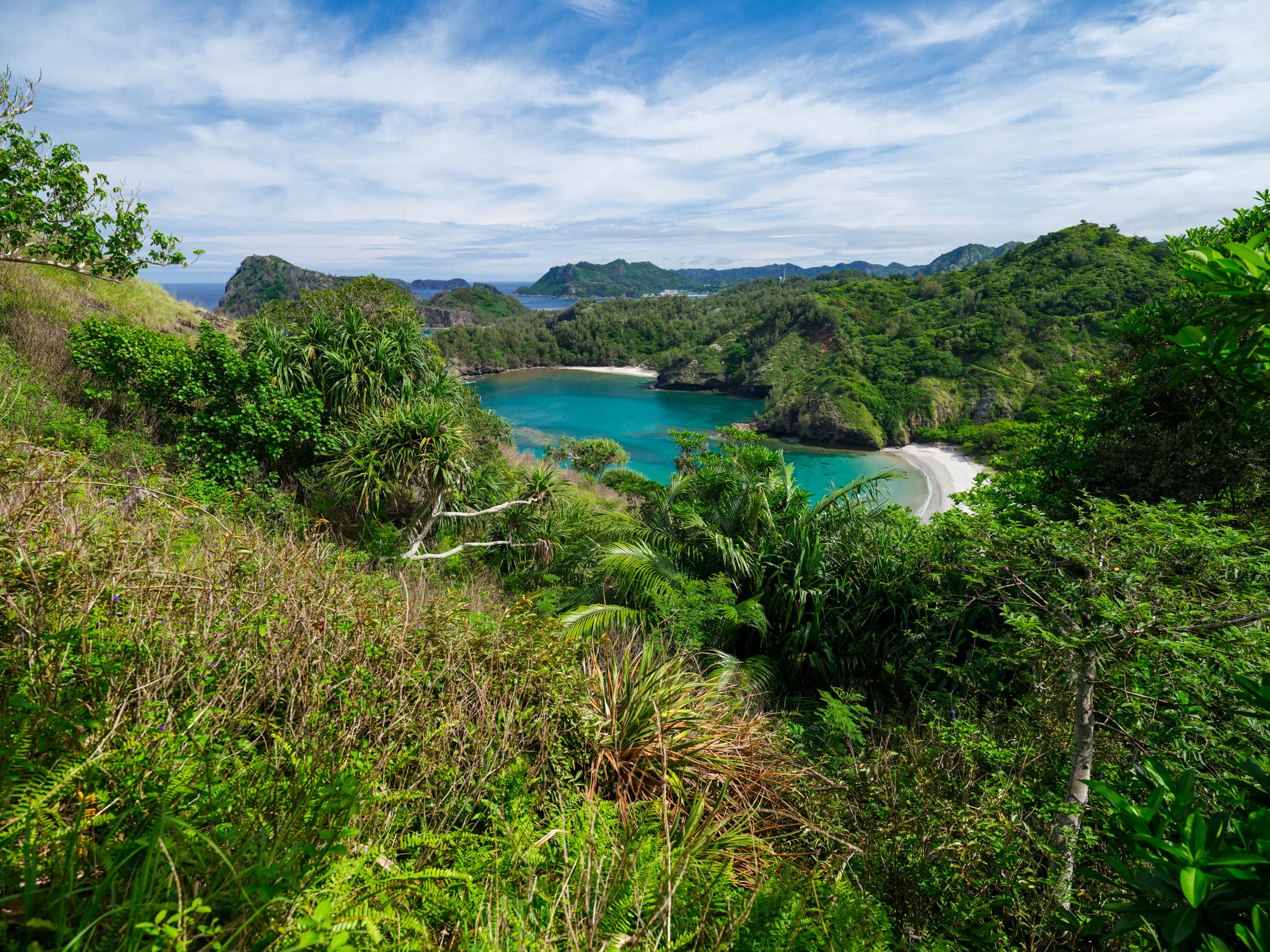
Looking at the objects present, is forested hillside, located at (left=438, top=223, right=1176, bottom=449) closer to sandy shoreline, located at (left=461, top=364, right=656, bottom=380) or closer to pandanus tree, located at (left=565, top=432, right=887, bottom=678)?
sandy shoreline, located at (left=461, top=364, right=656, bottom=380)

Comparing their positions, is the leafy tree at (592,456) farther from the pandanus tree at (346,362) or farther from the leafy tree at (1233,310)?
the leafy tree at (1233,310)

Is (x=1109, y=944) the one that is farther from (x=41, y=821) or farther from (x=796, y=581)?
(x=796, y=581)

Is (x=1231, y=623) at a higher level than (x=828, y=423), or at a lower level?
higher

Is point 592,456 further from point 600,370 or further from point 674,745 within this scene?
point 600,370

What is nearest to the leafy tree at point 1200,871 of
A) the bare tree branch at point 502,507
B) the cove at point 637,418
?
the bare tree branch at point 502,507

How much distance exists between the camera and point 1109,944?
6.14 feet

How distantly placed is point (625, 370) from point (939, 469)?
2521 inches

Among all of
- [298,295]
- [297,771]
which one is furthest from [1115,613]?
[298,295]

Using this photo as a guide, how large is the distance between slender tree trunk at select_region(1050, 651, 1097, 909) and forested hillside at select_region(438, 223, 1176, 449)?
3841 centimetres

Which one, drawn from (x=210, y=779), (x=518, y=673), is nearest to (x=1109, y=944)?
(x=518, y=673)

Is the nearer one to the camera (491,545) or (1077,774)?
(1077,774)

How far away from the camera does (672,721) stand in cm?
312

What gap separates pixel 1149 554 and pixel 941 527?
2302mm

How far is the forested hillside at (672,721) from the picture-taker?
1320mm
